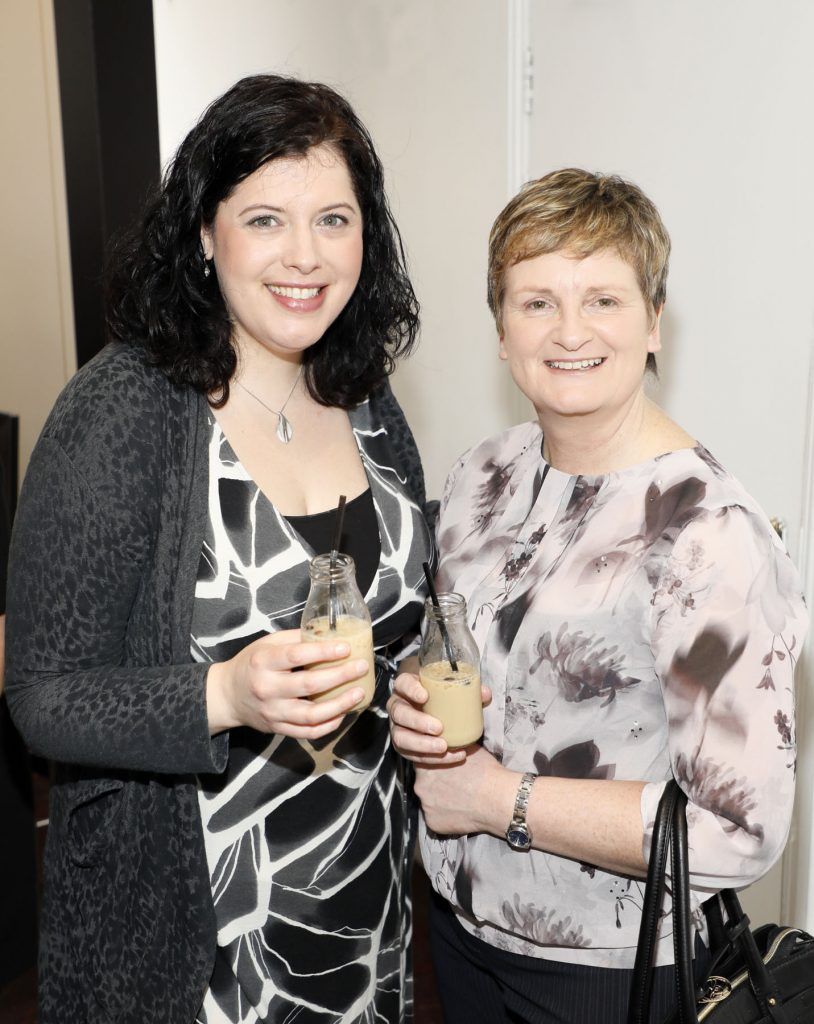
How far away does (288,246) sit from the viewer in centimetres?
164

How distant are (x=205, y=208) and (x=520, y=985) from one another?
1.29 meters

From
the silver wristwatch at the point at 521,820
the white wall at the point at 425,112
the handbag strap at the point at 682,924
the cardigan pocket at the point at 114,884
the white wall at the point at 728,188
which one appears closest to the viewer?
the handbag strap at the point at 682,924

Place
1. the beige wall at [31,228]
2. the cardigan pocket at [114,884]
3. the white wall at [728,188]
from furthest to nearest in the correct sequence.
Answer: the beige wall at [31,228] → the white wall at [728,188] → the cardigan pocket at [114,884]

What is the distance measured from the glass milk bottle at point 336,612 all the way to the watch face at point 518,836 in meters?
0.28

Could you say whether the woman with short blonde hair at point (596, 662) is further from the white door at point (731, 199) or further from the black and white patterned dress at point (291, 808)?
the white door at point (731, 199)

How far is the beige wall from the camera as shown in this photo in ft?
14.2

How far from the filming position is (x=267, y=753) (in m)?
1.66

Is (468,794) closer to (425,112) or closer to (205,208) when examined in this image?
(205,208)

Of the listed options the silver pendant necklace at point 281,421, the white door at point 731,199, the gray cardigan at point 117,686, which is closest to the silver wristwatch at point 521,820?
the gray cardigan at point 117,686

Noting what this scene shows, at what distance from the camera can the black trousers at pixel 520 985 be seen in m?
1.47

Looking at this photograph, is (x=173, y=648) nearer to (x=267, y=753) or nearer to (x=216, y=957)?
(x=267, y=753)

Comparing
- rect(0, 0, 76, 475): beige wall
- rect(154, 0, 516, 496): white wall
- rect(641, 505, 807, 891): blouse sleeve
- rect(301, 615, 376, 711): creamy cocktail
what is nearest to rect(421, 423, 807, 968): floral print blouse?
rect(641, 505, 807, 891): blouse sleeve

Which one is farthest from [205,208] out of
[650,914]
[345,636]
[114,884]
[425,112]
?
[425,112]

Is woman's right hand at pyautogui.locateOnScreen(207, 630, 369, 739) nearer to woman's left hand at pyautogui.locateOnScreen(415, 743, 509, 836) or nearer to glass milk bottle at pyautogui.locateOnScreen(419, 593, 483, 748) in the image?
glass milk bottle at pyautogui.locateOnScreen(419, 593, 483, 748)
